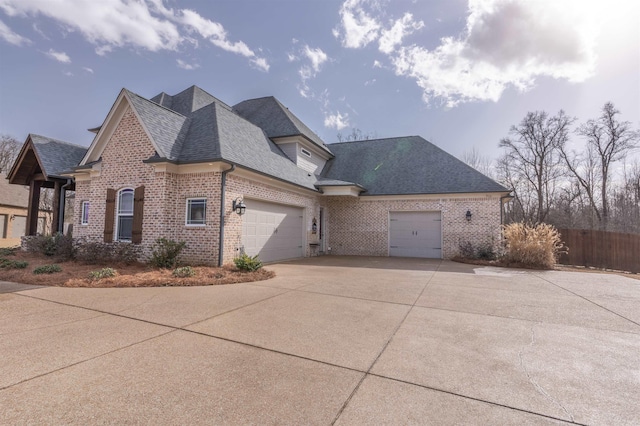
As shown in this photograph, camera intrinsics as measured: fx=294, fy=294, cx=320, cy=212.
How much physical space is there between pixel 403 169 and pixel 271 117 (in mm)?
8321

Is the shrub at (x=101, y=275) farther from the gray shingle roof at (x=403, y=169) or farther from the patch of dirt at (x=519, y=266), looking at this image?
the patch of dirt at (x=519, y=266)

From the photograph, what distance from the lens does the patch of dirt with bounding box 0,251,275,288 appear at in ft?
22.8

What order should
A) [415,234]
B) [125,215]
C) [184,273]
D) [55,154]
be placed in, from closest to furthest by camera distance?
[184,273] → [125,215] → [55,154] → [415,234]

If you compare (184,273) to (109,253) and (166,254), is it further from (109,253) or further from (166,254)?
(109,253)

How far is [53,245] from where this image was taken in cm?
1112

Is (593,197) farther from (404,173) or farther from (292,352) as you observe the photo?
(292,352)

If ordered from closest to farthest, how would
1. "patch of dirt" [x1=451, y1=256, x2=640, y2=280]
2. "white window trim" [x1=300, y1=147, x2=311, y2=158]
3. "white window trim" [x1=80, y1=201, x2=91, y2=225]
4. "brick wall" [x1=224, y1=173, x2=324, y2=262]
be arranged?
1. "brick wall" [x1=224, y1=173, x2=324, y2=262]
2. "patch of dirt" [x1=451, y1=256, x2=640, y2=280]
3. "white window trim" [x1=80, y1=201, x2=91, y2=225]
4. "white window trim" [x1=300, y1=147, x2=311, y2=158]

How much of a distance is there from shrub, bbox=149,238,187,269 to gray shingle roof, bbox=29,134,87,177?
25.6 feet

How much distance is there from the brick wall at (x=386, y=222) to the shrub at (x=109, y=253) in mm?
9603

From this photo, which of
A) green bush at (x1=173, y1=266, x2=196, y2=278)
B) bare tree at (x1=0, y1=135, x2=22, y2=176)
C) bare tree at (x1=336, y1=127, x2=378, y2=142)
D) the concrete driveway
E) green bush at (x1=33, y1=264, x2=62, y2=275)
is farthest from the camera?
bare tree at (x1=336, y1=127, x2=378, y2=142)

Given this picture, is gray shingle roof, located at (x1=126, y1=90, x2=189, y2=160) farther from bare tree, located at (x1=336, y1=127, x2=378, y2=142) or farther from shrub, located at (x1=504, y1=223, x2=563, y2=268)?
bare tree, located at (x1=336, y1=127, x2=378, y2=142)

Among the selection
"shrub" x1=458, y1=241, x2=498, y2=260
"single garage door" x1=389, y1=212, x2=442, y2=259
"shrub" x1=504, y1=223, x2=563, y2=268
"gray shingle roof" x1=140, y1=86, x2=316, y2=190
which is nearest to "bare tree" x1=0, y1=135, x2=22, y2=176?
"gray shingle roof" x1=140, y1=86, x2=316, y2=190

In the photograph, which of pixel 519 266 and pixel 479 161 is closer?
pixel 519 266

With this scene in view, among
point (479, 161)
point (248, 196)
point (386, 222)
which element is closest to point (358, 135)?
point (479, 161)
